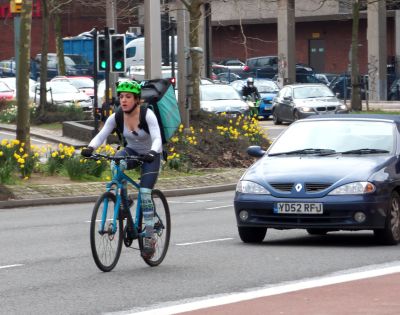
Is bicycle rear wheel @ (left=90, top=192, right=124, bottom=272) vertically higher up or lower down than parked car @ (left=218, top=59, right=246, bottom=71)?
lower down

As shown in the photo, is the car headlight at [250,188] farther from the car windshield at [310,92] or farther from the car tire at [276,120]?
the car tire at [276,120]

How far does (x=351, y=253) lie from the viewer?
13.4m

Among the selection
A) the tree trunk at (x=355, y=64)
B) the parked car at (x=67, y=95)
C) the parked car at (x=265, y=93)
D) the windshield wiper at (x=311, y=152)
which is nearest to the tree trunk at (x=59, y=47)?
the parked car at (x=67, y=95)

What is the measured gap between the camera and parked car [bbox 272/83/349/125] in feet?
154

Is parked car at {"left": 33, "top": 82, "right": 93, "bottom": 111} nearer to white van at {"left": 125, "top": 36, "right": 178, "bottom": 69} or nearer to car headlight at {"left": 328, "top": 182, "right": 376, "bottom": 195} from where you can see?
white van at {"left": 125, "top": 36, "right": 178, "bottom": 69}

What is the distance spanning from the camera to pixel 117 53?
30922mm

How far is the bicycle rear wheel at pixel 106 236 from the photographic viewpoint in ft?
38.3

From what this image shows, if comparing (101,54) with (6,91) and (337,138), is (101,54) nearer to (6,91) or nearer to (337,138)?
(337,138)

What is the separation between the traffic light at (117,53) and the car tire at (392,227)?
17.2 meters

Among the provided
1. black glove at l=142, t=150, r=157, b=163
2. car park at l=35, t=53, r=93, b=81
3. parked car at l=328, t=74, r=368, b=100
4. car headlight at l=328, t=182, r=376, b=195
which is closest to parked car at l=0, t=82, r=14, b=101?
car park at l=35, t=53, r=93, b=81

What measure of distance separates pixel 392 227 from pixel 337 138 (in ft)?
4.66

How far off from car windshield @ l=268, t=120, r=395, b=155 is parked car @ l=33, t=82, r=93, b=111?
33034mm

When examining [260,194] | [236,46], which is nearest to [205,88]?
[260,194]

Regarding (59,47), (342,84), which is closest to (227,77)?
(342,84)
